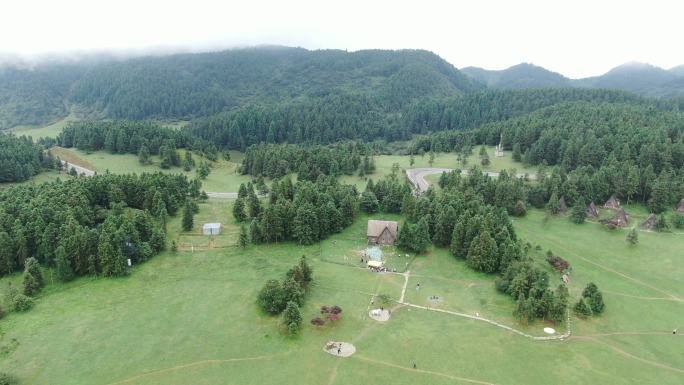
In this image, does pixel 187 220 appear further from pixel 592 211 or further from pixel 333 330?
pixel 592 211

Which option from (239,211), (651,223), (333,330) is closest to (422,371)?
(333,330)

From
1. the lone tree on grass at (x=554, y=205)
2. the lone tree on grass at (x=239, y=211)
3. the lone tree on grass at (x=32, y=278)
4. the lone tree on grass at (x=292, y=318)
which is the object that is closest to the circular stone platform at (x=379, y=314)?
the lone tree on grass at (x=292, y=318)

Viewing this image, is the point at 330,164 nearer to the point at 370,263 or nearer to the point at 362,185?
the point at 362,185

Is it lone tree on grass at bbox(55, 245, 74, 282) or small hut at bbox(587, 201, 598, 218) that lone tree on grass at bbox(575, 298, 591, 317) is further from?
lone tree on grass at bbox(55, 245, 74, 282)

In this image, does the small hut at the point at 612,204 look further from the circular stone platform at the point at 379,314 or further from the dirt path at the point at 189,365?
the dirt path at the point at 189,365

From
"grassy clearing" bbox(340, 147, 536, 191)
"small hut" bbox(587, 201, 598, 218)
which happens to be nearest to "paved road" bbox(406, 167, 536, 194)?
"grassy clearing" bbox(340, 147, 536, 191)
